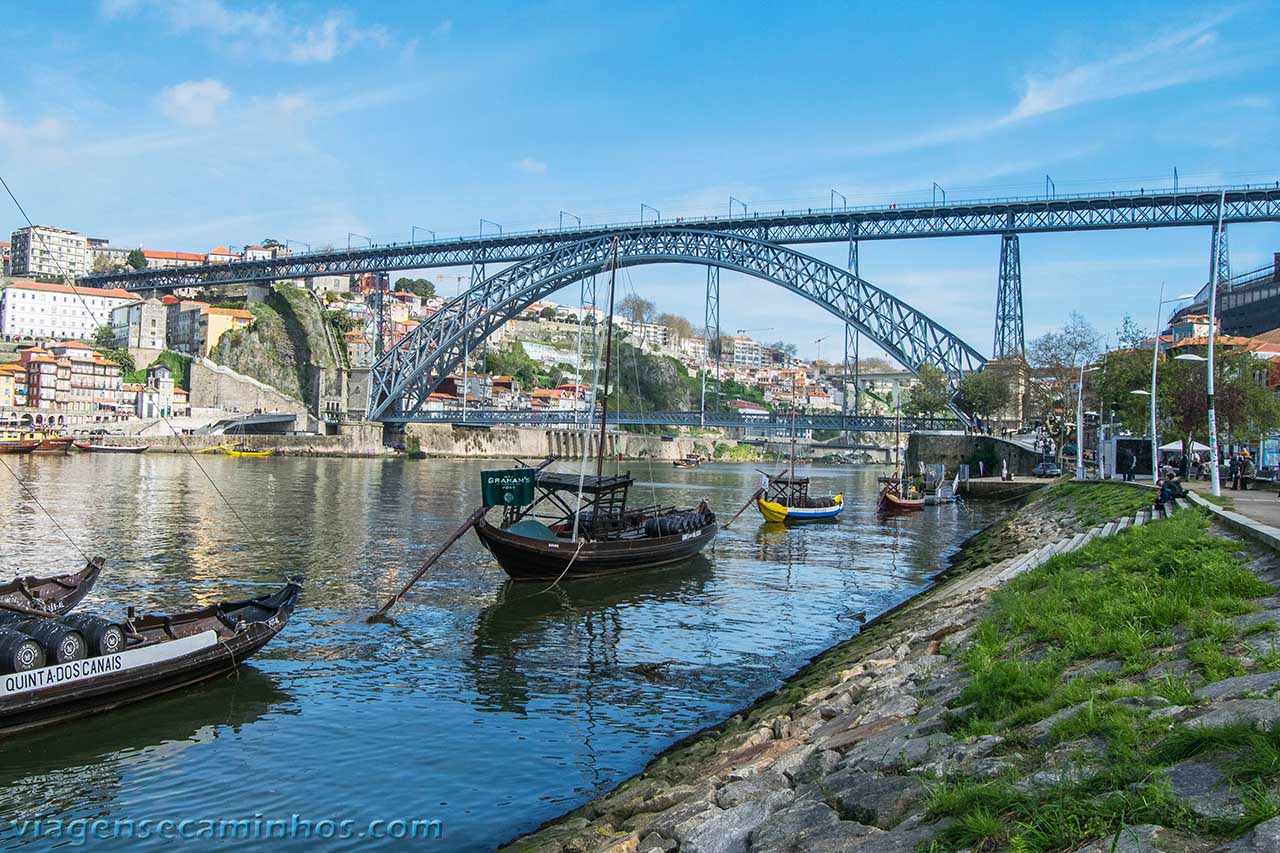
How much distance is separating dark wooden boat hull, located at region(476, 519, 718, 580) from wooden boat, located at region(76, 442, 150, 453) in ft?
227

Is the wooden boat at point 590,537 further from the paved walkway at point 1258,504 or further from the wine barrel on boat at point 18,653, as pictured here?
the paved walkway at point 1258,504

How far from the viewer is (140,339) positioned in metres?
115

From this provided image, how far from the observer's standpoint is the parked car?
54644mm

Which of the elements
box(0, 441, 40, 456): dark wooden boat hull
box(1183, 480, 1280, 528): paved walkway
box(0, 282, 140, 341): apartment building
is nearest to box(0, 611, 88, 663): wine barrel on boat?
box(1183, 480, 1280, 528): paved walkway

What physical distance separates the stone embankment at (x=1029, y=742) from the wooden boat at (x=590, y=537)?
1043cm

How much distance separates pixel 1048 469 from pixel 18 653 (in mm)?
53080

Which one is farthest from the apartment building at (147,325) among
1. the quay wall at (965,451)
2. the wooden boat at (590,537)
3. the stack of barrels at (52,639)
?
the stack of barrels at (52,639)

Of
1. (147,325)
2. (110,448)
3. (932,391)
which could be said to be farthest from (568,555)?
(147,325)

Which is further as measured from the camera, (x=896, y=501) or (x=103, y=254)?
(x=103, y=254)

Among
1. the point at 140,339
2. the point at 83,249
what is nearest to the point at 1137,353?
the point at 140,339

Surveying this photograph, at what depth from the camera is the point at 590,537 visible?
25078 mm

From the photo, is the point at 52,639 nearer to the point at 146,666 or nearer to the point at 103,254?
the point at 146,666

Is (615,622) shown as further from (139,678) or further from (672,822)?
(672,822)

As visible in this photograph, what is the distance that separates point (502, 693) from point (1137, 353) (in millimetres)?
46056
